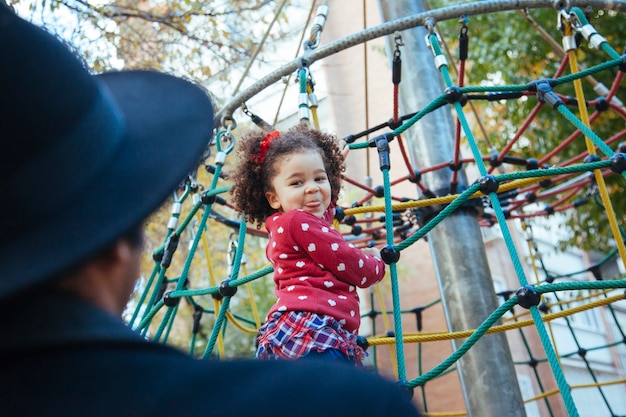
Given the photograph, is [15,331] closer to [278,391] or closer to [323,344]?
[278,391]

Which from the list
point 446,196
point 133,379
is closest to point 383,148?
point 446,196

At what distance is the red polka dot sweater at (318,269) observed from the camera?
1.87 metres

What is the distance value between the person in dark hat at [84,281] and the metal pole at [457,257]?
2.17m

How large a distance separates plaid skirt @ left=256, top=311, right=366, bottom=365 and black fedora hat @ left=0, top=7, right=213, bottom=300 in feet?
3.62

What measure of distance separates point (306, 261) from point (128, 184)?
4.19 ft

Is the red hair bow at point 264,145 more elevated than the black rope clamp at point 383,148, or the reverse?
the black rope clamp at point 383,148

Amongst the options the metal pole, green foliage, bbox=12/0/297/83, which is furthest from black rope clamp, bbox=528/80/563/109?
green foliage, bbox=12/0/297/83

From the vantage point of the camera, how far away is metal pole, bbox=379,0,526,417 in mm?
2629

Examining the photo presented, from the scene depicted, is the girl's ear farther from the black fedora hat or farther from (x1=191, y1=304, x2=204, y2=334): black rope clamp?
A: (x1=191, y1=304, x2=204, y2=334): black rope clamp

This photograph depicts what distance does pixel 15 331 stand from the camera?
0.59 m

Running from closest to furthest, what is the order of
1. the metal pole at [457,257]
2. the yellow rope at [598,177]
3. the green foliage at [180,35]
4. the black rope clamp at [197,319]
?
the yellow rope at [598,177] < the metal pole at [457,257] < the black rope clamp at [197,319] < the green foliage at [180,35]

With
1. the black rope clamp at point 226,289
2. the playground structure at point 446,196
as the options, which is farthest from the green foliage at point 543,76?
the black rope clamp at point 226,289

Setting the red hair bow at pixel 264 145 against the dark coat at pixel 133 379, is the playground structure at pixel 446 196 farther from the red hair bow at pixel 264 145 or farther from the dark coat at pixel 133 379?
the dark coat at pixel 133 379

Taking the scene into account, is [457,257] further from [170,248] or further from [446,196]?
[170,248]
